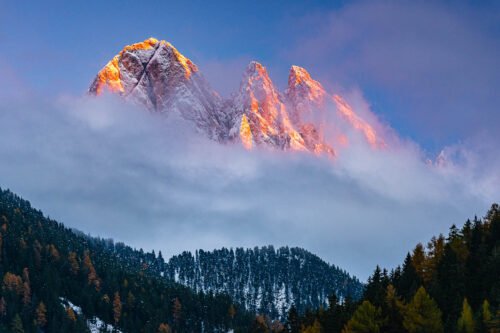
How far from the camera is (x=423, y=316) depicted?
80.6m

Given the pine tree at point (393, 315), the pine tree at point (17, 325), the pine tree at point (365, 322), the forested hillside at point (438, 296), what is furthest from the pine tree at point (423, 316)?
the pine tree at point (17, 325)

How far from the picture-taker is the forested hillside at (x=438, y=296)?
264ft

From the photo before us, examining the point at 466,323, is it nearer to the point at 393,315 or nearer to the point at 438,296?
the point at 393,315

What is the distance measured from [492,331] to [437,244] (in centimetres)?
5137

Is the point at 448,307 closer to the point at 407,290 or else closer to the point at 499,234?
the point at 407,290

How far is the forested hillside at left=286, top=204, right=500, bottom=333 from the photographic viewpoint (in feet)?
264

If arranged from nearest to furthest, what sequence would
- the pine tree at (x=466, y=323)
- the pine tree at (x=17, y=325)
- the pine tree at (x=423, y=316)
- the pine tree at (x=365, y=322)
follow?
the pine tree at (x=466, y=323) < the pine tree at (x=423, y=316) < the pine tree at (x=365, y=322) < the pine tree at (x=17, y=325)

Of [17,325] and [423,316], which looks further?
[17,325]

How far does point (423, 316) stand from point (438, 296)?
63.5ft

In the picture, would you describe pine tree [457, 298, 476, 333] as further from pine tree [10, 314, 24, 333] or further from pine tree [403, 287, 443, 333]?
pine tree [10, 314, 24, 333]

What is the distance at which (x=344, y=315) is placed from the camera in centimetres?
10300

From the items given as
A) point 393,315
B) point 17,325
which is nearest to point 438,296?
point 393,315

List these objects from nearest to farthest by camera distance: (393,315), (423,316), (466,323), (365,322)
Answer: (466,323) < (423,316) < (365,322) < (393,315)

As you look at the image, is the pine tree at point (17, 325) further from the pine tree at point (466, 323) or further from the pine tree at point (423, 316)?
the pine tree at point (466, 323)
